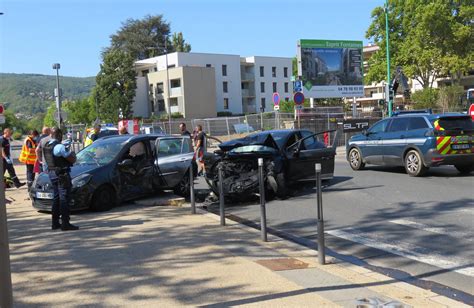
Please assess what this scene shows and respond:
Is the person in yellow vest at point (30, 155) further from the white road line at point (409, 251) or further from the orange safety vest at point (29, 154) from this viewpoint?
the white road line at point (409, 251)

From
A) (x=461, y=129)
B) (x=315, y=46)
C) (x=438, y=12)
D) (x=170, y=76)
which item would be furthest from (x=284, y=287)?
(x=170, y=76)

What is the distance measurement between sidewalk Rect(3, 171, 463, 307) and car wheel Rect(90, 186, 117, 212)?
5.62ft

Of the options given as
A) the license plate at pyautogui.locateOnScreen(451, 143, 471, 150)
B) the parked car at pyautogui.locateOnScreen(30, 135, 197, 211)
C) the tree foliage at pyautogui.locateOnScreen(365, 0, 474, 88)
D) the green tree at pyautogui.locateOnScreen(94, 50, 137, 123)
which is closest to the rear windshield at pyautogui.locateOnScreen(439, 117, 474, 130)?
the license plate at pyautogui.locateOnScreen(451, 143, 471, 150)

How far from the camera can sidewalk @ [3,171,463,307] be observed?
472 centimetres

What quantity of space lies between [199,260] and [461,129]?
970cm

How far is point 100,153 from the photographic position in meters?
11.0

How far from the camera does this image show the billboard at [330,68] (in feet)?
119

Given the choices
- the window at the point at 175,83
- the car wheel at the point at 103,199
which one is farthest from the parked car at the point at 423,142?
the window at the point at 175,83

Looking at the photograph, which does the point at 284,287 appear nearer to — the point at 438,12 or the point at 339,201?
the point at 339,201

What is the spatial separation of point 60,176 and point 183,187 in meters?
4.42

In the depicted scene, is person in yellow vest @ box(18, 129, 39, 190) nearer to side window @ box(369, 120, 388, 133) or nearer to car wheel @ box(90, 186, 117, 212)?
car wheel @ box(90, 186, 117, 212)

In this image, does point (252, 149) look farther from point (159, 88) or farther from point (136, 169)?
point (159, 88)

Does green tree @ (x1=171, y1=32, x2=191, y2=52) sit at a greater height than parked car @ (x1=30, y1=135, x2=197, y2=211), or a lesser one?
greater

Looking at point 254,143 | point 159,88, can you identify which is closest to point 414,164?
point 254,143
